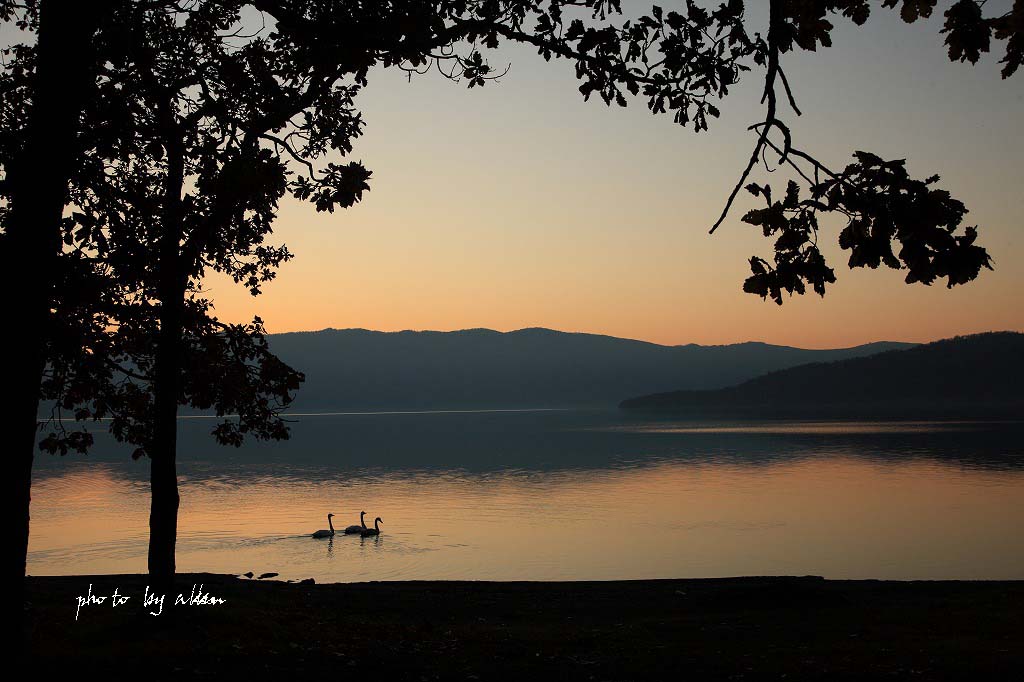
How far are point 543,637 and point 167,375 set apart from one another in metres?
10.5

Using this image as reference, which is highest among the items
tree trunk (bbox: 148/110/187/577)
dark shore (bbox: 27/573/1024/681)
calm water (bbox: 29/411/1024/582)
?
tree trunk (bbox: 148/110/187/577)

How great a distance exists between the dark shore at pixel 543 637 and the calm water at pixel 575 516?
16.8 metres

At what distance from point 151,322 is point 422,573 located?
92.0ft

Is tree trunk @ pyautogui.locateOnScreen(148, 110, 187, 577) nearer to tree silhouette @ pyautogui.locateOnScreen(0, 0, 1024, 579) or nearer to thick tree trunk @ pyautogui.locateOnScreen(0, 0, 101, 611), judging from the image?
tree silhouette @ pyautogui.locateOnScreen(0, 0, 1024, 579)

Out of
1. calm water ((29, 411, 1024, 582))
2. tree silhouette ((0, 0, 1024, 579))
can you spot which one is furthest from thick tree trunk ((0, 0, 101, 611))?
calm water ((29, 411, 1024, 582))

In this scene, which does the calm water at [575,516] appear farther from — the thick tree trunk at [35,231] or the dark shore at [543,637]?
the thick tree trunk at [35,231]

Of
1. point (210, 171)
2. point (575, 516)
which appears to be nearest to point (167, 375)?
point (210, 171)

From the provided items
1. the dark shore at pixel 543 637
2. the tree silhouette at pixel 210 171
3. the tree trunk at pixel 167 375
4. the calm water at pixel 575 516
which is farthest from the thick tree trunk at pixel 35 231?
the calm water at pixel 575 516

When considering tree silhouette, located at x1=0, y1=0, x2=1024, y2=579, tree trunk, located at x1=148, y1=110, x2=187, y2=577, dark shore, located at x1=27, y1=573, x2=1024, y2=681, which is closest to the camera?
tree silhouette, located at x1=0, y1=0, x2=1024, y2=579

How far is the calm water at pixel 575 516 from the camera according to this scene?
46.4 metres

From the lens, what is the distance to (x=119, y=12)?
43.8 ft

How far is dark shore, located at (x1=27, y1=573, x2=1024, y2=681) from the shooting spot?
15312 mm

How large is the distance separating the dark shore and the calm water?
16.8 metres

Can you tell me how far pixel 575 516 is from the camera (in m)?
67.8
